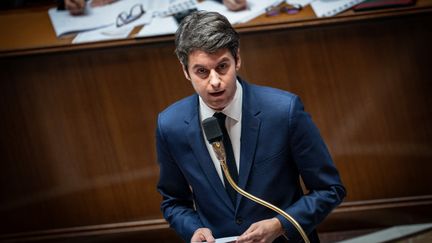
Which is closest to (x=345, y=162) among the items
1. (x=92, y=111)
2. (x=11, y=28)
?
(x=92, y=111)

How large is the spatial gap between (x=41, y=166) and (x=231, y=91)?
208 centimetres

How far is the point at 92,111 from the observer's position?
3.67 m

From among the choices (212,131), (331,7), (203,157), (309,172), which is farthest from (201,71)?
(331,7)

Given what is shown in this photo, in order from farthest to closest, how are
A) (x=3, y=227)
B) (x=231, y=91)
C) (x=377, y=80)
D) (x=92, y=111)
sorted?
(x=3, y=227) → (x=92, y=111) → (x=377, y=80) → (x=231, y=91)

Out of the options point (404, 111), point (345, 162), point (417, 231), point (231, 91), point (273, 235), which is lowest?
point (417, 231)

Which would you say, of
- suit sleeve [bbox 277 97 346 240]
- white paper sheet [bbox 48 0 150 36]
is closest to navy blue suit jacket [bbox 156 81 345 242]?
suit sleeve [bbox 277 97 346 240]

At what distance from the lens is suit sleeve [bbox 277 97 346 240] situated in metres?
2.06

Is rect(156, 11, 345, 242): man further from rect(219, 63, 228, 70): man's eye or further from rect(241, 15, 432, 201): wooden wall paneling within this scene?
rect(241, 15, 432, 201): wooden wall paneling

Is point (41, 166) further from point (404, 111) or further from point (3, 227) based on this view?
point (404, 111)

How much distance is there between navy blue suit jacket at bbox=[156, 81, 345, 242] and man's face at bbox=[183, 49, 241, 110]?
0.47 feet

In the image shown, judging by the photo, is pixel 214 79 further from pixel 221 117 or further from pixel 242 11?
pixel 242 11

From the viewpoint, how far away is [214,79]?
1935 mm

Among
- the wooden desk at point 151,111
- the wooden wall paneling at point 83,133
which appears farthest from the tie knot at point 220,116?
the wooden wall paneling at point 83,133

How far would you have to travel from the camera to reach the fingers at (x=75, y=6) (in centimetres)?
369
